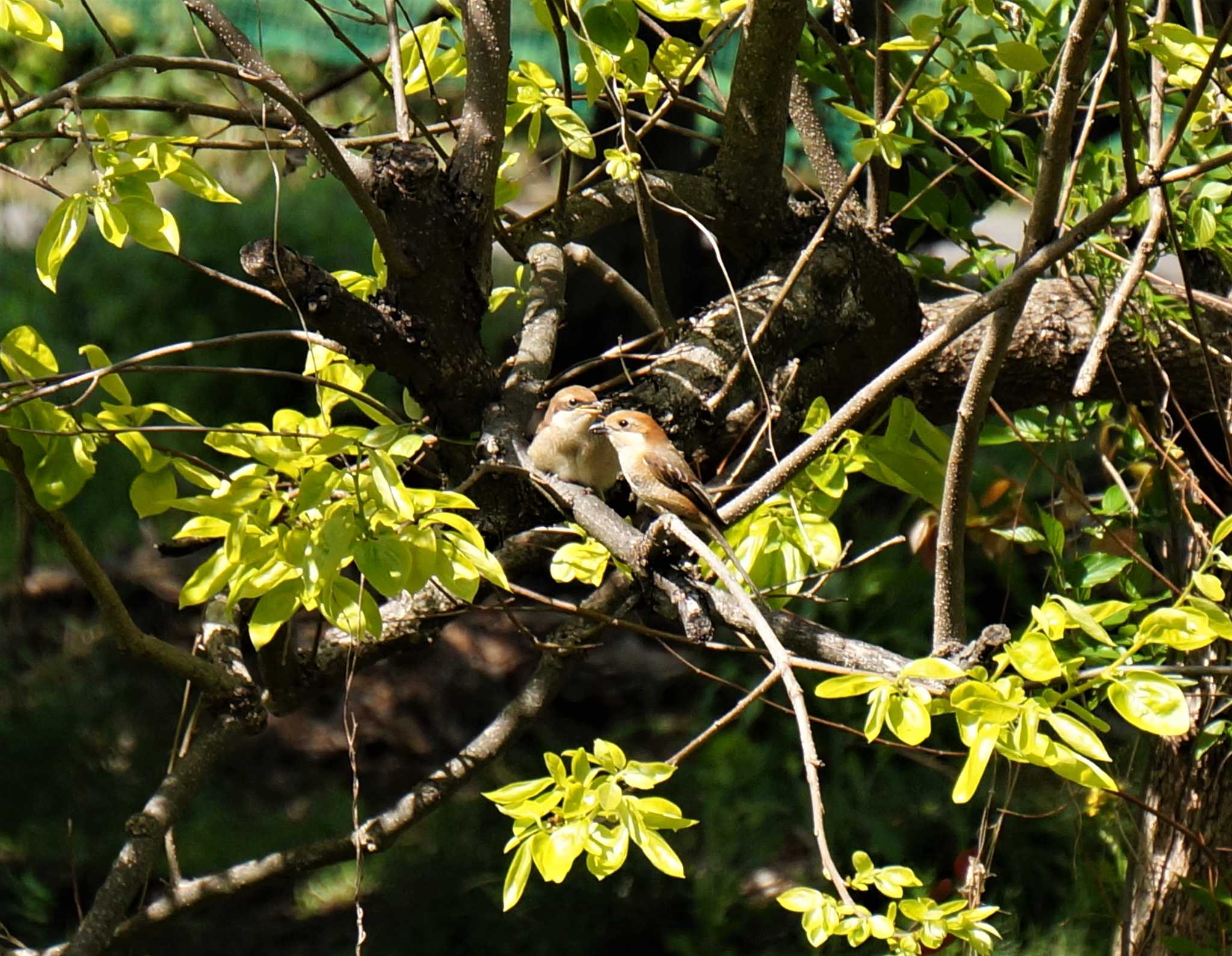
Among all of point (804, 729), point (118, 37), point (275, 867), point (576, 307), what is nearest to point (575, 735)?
point (576, 307)

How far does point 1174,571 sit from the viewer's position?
266 centimetres

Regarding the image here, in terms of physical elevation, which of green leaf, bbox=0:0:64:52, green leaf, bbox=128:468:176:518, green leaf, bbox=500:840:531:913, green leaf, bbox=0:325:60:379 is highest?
green leaf, bbox=0:0:64:52

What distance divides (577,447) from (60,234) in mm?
1224

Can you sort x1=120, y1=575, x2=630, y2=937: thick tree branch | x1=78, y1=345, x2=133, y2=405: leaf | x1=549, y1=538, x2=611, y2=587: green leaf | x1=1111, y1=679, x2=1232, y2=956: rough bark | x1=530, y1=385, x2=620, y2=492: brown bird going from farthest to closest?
x1=1111, y1=679, x2=1232, y2=956: rough bark → x1=120, y1=575, x2=630, y2=937: thick tree branch → x1=530, y1=385, x2=620, y2=492: brown bird → x1=549, y1=538, x2=611, y2=587: green leaf → x1=78, y1=345, x2=133, y2=405: leaf

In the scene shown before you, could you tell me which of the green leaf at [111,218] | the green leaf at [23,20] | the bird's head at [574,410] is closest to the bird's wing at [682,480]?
the bird's head at [574,410]

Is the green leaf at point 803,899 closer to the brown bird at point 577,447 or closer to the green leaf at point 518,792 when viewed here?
the green leaf at point 518,792

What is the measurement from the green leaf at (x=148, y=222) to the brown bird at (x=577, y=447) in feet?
3.62

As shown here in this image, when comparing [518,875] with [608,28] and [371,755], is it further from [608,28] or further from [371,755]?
[371,755]

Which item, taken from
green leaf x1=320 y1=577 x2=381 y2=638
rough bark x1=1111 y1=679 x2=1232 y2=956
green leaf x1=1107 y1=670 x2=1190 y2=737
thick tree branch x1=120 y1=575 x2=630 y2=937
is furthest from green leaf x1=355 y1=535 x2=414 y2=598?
rough bark x1=1111 y1=679 x2=1232 y2=956

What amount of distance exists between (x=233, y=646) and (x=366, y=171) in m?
1.19

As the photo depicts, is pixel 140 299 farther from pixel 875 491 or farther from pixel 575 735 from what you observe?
pixel 875 491

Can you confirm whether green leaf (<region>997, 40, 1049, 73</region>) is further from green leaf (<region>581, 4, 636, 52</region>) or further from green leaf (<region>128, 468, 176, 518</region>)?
green leaf (<region>128, 468, 176, 518</region>)

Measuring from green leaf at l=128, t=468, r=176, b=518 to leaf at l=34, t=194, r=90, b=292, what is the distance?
35cm

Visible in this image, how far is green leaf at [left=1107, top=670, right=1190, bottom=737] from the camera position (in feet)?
3.82
